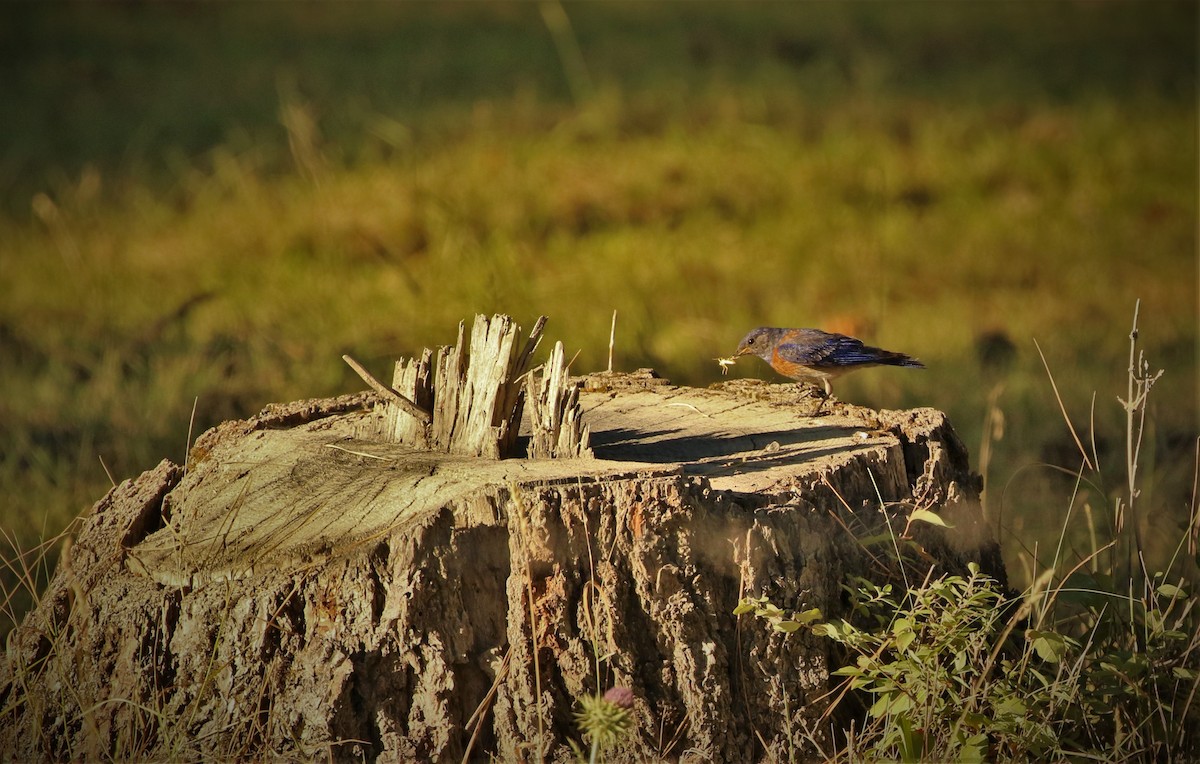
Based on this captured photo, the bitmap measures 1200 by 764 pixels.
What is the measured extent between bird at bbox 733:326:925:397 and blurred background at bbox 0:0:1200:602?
937 millimetres

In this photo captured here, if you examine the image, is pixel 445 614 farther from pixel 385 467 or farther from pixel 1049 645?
pixel 1049 645

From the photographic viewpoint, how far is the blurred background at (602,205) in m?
5.62

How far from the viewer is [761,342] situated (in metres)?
4.01

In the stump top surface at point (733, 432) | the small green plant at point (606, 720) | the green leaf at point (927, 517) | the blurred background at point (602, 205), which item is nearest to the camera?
the small green plant at point (606, 720)

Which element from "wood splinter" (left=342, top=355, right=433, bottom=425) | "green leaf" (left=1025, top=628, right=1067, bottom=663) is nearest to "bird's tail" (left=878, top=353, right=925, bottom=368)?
"green leaf" (left=1025, top=628, right=1067, bottom=663)

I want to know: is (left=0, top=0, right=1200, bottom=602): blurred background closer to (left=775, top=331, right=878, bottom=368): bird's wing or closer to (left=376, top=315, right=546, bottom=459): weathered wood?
(left=775, top=331, right=878, bottom=368): bird's wing

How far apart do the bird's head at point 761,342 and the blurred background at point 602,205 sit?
788mm

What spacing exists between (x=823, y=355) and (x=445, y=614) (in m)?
1.65

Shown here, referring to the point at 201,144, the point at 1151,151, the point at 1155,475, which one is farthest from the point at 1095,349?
the point at 201,144

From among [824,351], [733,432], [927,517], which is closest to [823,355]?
[824,351]

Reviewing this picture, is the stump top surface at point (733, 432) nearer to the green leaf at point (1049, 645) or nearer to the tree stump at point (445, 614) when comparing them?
the tree stump at point (445, 614)

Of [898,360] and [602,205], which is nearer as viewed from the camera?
[898,360]

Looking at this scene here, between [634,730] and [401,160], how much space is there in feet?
23.6

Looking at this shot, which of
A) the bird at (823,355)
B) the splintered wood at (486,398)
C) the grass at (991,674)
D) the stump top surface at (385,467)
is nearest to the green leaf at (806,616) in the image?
the grass at (991,674)
